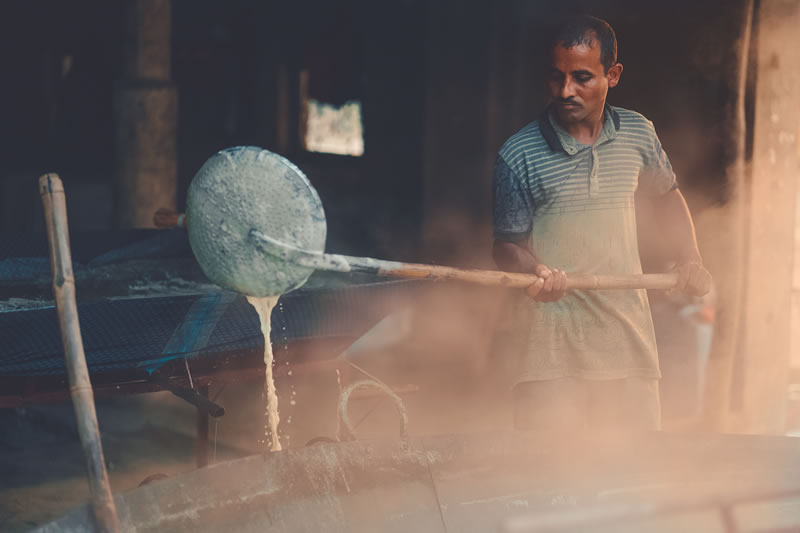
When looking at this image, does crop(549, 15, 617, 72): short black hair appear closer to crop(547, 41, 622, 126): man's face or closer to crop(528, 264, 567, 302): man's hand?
crop(547, 41, 622, 126): man's face

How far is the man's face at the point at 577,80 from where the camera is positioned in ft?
10.5

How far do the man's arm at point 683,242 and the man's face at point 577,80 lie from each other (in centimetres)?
53

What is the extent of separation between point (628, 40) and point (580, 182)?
2328 millimetres

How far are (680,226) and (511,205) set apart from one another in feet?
2.31

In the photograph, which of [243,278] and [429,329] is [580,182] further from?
[429,329]

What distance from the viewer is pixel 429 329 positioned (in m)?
7.41

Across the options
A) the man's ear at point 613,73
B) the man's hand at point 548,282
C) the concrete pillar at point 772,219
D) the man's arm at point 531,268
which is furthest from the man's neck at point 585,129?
the concrete pillar at point 772,219

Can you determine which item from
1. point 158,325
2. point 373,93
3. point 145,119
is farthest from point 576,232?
point 373,93

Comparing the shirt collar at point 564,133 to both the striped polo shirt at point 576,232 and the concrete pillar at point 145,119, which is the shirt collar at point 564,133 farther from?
the concrete pillar at point 145,119

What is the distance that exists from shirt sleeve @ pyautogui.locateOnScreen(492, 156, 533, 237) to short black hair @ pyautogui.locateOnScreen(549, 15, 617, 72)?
1.52 ft

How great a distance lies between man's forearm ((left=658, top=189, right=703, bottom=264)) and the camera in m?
3.49

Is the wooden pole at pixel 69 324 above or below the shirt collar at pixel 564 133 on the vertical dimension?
below

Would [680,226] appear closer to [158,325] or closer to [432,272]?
[432,272]

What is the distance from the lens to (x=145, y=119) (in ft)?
21.3
